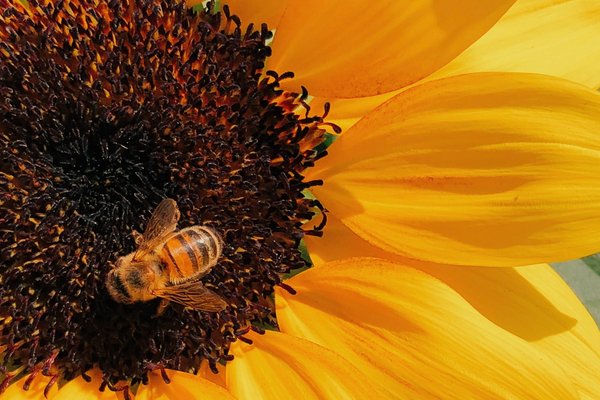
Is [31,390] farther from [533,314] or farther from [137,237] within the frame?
[533,314]

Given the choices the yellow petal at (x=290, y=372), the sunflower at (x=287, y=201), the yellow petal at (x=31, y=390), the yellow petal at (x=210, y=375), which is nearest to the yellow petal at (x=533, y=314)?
the sunflower at (x=287, y=201)

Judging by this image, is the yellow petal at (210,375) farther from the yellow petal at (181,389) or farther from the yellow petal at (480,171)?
the yellow petal at (480,171)

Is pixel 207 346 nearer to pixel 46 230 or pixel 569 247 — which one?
pixel 46 230

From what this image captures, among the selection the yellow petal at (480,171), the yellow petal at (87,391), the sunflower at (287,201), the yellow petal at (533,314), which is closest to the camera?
the yellow petal at (480,171)

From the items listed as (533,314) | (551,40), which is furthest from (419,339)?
(551,40)

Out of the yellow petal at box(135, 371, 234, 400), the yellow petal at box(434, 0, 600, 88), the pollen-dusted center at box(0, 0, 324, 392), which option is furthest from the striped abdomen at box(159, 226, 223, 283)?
the yellow petal at box(434, 0, 600, 88)

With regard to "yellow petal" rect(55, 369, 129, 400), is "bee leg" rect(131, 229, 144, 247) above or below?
above

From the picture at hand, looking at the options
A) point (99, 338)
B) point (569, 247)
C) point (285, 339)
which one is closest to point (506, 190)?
point (569, 247)

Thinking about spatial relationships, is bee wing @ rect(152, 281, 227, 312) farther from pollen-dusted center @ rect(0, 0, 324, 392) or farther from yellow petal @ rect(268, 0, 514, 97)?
yellow petal @ rect(268, 0, 514, 97)
